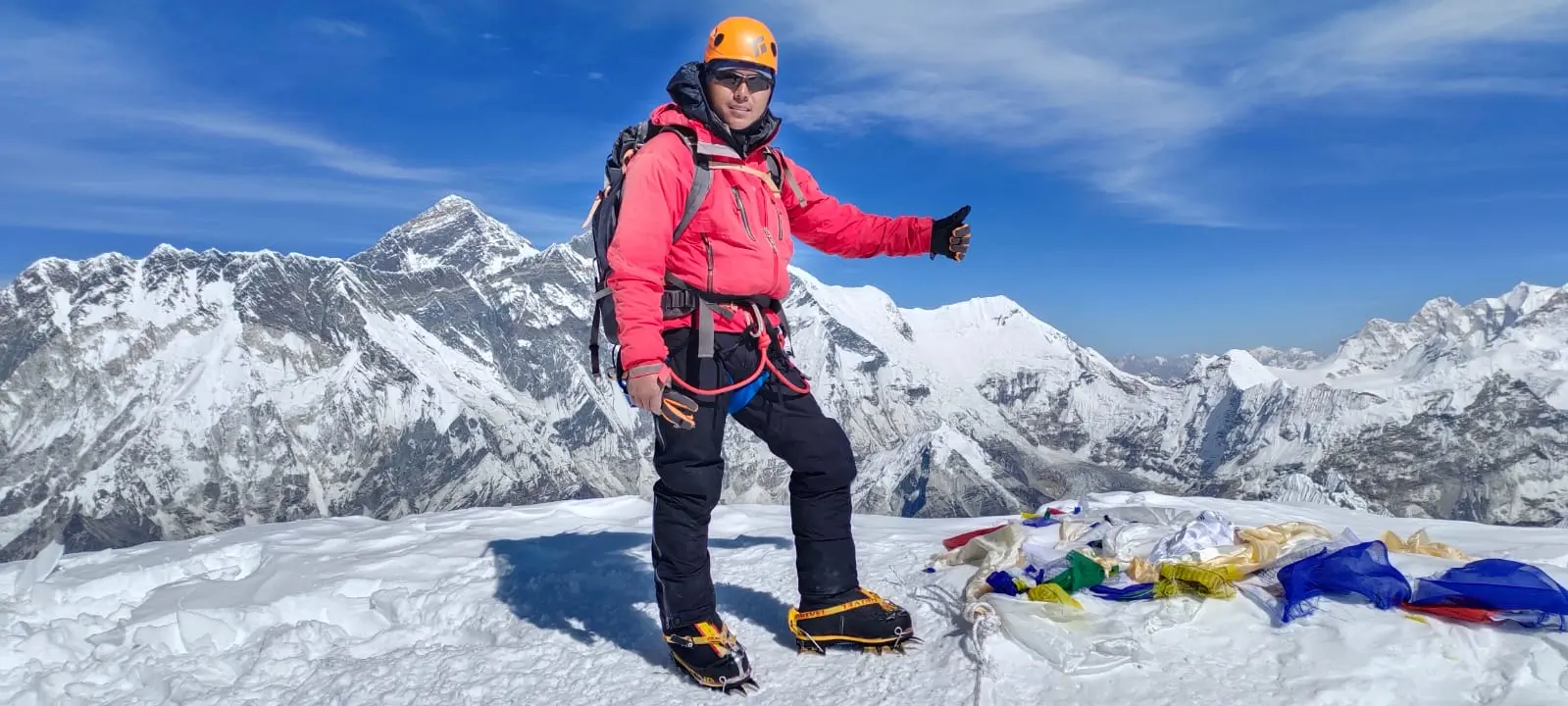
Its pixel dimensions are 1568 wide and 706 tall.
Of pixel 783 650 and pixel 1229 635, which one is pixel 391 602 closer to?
pixel 783 650

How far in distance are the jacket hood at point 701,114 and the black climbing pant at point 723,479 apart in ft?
4.07

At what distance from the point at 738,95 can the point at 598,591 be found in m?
4.16

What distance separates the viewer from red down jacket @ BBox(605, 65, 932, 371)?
496 cm

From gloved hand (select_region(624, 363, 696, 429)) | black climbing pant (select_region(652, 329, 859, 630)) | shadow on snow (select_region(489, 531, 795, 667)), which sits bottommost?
shadow on snow (select_region(489, 531, 795, 667))

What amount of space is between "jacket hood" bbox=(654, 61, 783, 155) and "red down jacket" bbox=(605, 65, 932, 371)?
0.01m

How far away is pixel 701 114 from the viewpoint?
17.9ft

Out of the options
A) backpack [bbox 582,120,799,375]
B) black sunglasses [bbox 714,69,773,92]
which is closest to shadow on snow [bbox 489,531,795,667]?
backpack [bbox 582,120,799,375]

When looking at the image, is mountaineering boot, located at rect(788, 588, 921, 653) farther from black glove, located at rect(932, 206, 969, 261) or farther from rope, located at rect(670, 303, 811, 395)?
black glove, located at rect(932, 206, 969, 261)

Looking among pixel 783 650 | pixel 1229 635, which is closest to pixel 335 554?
pixel 783 650

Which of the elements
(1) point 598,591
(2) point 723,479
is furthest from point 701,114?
(1) point 598,591

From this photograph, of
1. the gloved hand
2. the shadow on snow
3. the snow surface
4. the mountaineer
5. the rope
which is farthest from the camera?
the shadow on snow

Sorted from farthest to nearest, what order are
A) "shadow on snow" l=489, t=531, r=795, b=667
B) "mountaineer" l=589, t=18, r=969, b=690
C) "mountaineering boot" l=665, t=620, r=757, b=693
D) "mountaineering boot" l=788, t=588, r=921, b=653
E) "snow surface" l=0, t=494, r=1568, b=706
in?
1. "shadow on snow" l=489, t=531, r=795, b=667
2. "mountaineering boot" l=788, t=588, r=921, b=653
3. "mountaineering boot" l=665, t=620, r=757, b=693
4. "mountaineer" l=589, t=18, r=969, b=690
5. "snow surface" l=0, t=494, r=1568, b=706

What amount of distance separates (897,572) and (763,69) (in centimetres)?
423

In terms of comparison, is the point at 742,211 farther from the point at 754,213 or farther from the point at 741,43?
the point at 741,43
